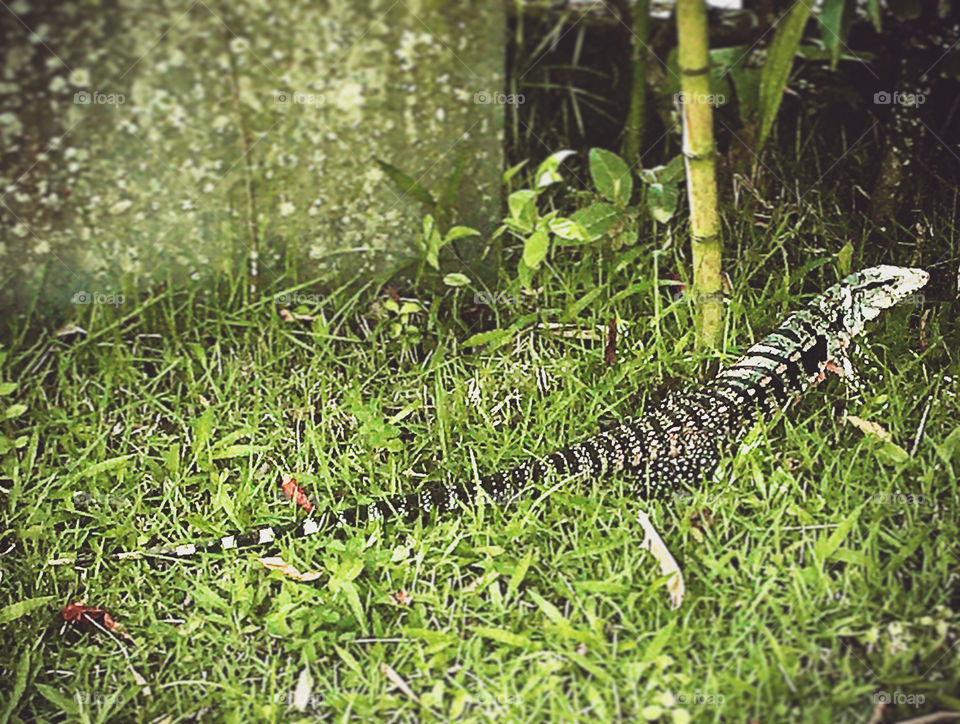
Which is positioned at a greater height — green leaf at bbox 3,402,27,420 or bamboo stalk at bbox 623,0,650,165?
bamboo stalk at bbox 623,0,650,165

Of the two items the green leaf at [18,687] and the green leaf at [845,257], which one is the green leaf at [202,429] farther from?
the green leaf at [845,257]

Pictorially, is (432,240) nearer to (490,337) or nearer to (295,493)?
(490,337)

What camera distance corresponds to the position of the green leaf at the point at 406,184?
3250 millimetres

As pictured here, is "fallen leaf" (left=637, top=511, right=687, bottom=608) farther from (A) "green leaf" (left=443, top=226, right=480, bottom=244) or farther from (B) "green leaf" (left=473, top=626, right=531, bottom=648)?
(A) "green leaf" (left=443, top=226, right=480, bottom=244)

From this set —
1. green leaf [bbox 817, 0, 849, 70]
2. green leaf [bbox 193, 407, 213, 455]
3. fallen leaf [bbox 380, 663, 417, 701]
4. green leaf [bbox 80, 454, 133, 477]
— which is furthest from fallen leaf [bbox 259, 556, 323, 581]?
green leaf [bbox 817, 0, 849, 70]

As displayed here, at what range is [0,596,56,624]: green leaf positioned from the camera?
8.74 ft

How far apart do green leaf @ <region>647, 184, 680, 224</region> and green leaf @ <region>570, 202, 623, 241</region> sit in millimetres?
109

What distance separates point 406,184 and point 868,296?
1461 mm

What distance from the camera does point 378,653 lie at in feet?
8.13

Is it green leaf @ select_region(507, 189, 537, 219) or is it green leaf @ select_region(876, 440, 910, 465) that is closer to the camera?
green leaf @ select_region(876, 440, 910, 465)

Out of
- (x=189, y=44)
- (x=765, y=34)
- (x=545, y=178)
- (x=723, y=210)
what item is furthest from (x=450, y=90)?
(x=765, y=34)

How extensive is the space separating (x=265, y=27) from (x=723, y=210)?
1619 millimetres

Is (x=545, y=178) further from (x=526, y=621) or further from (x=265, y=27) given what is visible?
(x=526, y=621)

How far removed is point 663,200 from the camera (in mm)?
3213
